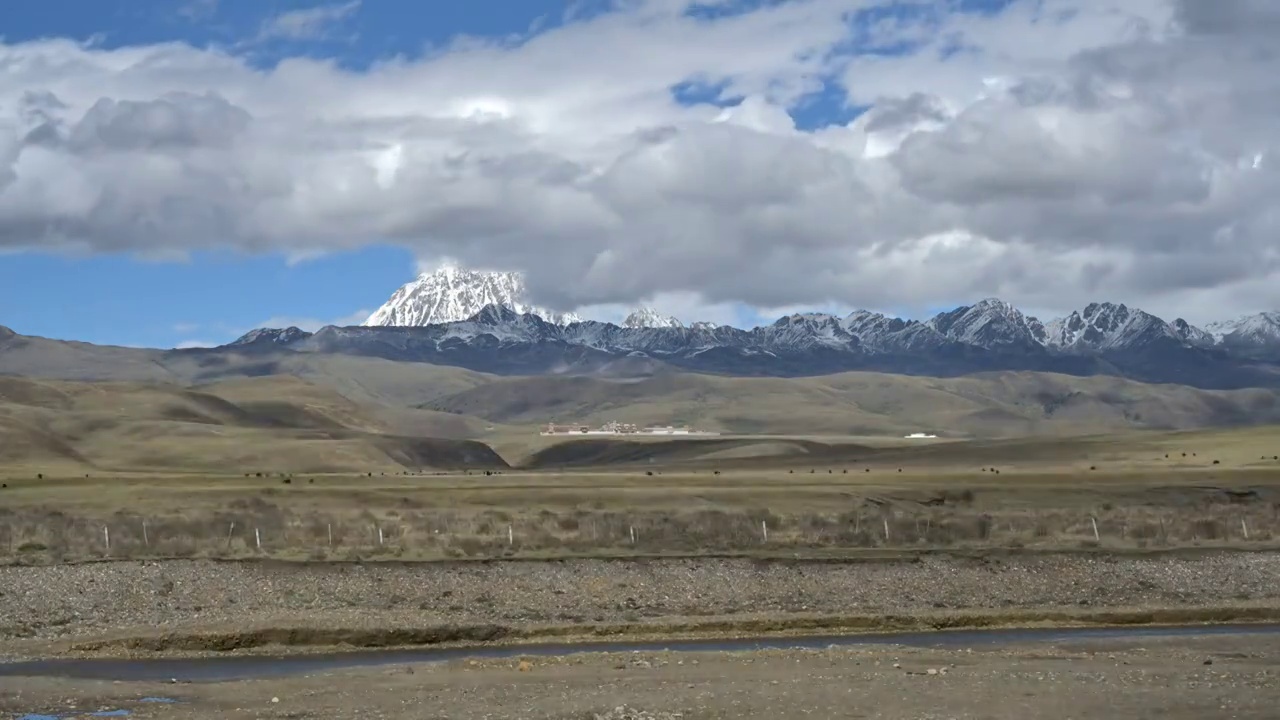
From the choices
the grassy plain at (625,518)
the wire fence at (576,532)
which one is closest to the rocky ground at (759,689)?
the grassy plain at (625,518)

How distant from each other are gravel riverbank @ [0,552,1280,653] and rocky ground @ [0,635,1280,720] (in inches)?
325

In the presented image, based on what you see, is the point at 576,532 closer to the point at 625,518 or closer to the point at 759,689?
the point at 625,518

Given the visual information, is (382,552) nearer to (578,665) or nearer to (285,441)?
(578,665)

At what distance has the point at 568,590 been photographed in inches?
2117

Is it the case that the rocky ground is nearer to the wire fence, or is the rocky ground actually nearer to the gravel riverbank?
the gravel riverbank

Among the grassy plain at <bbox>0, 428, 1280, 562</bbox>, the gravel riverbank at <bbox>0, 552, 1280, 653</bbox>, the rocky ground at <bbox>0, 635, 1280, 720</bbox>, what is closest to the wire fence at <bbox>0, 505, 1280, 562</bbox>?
the grassy plain at <bbox>0, 428, 1280, 562</bbox>

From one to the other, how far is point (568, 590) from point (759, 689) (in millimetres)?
18442

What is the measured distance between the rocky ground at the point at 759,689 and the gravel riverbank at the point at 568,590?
825 cm

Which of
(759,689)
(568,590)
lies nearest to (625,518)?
(568,590)

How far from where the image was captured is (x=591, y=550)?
6394 centimetres

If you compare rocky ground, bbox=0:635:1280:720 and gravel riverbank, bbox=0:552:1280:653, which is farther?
gravel riverbank, bbox=0:552:1280:653

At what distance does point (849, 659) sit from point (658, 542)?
89.2ft

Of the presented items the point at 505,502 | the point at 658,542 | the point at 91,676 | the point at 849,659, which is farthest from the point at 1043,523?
the point at 91,676

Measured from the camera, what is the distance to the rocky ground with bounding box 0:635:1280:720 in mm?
32844
